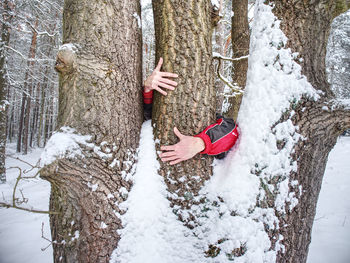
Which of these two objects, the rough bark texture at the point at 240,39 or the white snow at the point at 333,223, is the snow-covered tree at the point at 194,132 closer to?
the rough bark texture at the point at 240,39

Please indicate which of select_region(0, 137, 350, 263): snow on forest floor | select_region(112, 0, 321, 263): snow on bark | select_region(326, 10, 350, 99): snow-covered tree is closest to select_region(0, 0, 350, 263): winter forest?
select_region(112, 0, 321, 263): snow on bark

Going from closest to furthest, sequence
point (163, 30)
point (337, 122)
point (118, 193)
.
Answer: point (337, 122) → point (118, 193) → point (163, 30)

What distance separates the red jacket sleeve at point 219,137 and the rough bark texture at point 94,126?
0.60 metres

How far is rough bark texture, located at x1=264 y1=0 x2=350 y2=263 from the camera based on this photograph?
1298mm

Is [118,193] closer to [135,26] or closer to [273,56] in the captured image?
[135,26]

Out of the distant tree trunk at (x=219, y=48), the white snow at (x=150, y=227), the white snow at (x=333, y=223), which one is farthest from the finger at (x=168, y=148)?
the distant tree trunk at (x=219, y=48)

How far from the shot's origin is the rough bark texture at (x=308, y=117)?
1.30 meters

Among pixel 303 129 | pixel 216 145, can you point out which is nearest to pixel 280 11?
pixel 303 129

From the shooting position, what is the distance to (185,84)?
1.50 metres

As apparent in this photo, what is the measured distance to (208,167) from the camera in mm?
1562

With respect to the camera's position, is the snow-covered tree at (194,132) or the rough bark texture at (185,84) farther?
the rough bark texture at (185,84)

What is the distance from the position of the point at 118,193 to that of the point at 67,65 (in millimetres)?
972

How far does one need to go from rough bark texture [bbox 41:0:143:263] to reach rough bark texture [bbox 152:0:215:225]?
11.9 inches

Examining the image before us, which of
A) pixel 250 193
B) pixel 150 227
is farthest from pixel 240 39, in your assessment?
pixel 150 227
